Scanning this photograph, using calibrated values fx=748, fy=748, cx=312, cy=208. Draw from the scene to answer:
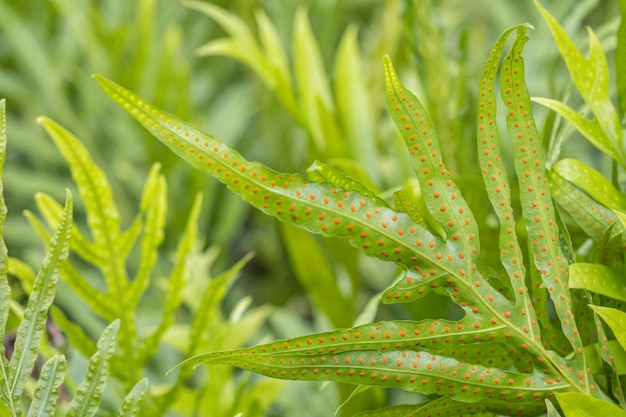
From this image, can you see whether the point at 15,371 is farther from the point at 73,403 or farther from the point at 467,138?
the point at 467,138

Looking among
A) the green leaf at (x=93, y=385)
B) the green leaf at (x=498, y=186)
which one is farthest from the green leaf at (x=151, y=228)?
the green leaf at (x=498, y=186)

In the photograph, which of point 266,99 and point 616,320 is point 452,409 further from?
point 266,99

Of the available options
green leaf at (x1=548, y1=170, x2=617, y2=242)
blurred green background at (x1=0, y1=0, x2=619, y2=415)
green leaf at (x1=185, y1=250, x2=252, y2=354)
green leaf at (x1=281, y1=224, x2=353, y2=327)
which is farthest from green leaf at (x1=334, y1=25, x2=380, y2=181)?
green leaf at (x1=548, y1=170, x2=617, y2=242)

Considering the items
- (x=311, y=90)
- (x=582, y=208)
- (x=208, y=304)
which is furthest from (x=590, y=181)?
(x=311, y=90)

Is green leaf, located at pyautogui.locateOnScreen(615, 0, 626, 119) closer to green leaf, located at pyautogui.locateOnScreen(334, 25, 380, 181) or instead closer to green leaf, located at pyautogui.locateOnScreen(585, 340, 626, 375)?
green leaf, located at pyautogui.locateOnScreen(585, 340, 626, 375)

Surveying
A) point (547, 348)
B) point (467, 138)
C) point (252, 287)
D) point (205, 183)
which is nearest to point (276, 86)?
point (467, 138)

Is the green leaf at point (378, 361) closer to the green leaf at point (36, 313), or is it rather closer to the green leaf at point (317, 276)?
the green leaf at point (36, 313)

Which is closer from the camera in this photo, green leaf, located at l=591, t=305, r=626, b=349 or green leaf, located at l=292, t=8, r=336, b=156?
green leaf, located at l=591, t=305, r=626, b=349
